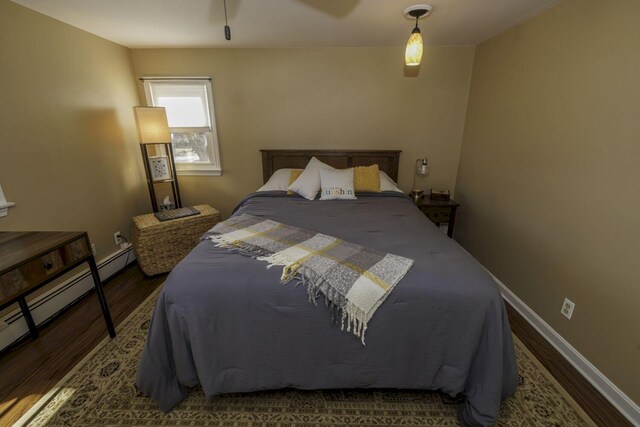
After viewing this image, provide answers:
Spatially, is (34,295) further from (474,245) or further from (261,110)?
(474,245)

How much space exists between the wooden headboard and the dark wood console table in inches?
79.4

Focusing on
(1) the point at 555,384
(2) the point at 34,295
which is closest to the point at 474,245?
(1) the point at 555,384

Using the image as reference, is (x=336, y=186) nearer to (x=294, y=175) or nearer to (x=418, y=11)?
(x=294, y=175)

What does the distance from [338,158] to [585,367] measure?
2.63m

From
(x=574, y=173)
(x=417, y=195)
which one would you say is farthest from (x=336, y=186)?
(x=574, y=173)

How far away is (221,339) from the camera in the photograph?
133 centimetres

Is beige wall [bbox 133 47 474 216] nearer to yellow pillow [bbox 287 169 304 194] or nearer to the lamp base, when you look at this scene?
the lamp base

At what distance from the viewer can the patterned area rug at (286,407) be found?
1372mm

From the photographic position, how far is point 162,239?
262cm

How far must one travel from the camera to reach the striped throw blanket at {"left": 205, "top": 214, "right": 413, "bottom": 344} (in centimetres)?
125

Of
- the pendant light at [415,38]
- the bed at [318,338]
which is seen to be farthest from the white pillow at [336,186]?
the bed at [318,338]

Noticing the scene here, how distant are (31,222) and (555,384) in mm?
3649

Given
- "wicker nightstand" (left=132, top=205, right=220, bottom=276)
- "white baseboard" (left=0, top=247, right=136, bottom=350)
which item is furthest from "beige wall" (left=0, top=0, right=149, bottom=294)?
"wicker nightstand" (left=132, top=205, right=220, bottom=276)

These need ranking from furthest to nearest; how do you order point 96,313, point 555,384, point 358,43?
point 358,43, point 96,313, point 555,384
